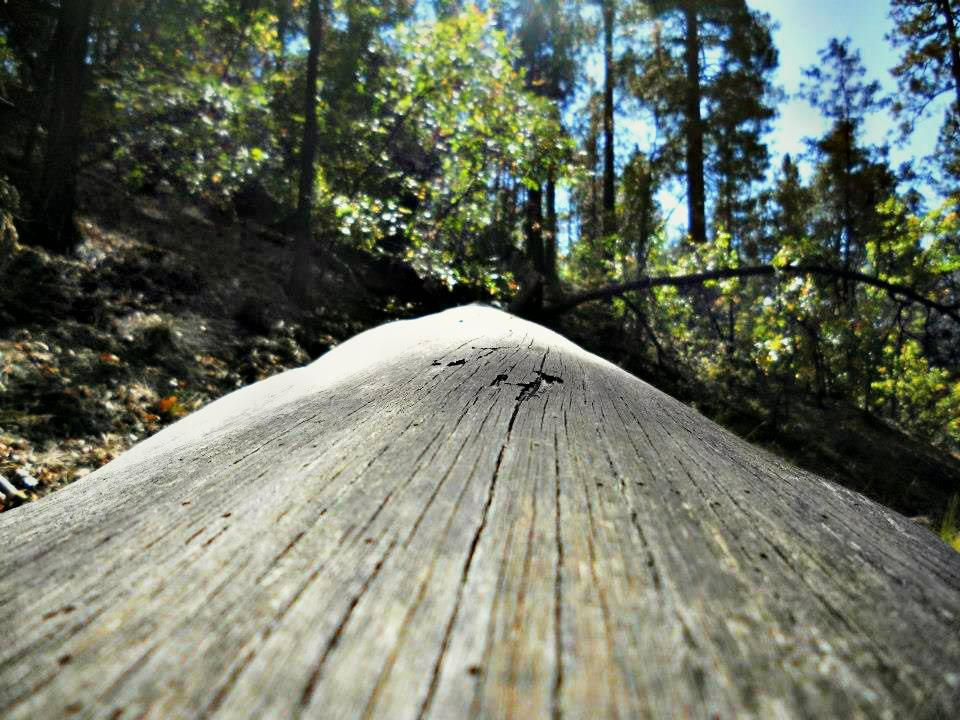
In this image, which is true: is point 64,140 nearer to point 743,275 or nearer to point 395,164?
point 395,164

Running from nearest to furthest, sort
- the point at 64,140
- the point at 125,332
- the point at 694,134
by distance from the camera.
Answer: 1. the point at 125,332
2. the point at 64,140
3. the point at 694,134

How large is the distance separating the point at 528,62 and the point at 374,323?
40.2 ft

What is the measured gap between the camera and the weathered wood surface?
487 millimetres

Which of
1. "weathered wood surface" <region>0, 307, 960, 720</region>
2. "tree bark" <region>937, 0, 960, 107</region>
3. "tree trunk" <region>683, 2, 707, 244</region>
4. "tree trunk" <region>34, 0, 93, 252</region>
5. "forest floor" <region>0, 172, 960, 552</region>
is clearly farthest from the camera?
"tree trunk" <region>683, 2, 707, 244</region>

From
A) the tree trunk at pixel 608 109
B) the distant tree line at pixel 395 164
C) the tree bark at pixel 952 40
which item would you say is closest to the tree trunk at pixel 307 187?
the distant tree line at pixel 395 164

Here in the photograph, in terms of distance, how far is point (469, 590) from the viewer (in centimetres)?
61

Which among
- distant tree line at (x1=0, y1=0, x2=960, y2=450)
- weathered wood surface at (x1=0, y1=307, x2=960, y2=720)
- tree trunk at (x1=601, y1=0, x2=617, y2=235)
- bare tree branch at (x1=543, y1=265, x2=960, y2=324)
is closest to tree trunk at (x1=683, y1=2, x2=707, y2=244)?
tree trunk at (x1=601, y1=0, x2=617, y2=235)

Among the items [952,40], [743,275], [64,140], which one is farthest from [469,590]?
[952,40]

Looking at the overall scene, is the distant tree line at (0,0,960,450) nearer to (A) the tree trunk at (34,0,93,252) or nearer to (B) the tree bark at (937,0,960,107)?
(A) the tree trunk at (34,0,93,252)

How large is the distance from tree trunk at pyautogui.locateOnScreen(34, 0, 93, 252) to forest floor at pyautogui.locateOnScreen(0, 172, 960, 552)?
286 millimetres

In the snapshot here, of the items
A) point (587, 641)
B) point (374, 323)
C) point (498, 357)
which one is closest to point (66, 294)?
point (374, 323)

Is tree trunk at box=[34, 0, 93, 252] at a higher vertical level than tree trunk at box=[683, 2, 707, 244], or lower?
lower

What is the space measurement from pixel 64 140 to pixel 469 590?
6.78m

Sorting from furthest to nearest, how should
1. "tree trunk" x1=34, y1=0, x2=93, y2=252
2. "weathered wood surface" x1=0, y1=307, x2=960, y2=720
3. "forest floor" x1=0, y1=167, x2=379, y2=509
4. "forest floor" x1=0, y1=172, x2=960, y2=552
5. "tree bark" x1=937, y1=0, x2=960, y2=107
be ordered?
1. "tree bark" x1=937, y1=0, x2=960, y2=107
2. "tree trunk" x1=34, y1=0, x2=93, y2=252
3. "forest floor" x1=0, y1=172, x2=960, y2=552
4. "forest floor" x1=0, y1=167, x2=379, y2=509
5. "weathered wood surface" x1=0, y1=307, x2=960, y2=720
